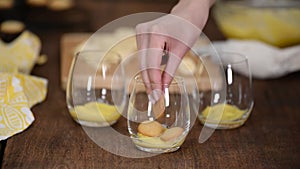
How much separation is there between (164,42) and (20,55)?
60 cm

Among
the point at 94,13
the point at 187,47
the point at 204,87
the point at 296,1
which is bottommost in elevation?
the point at 94,13

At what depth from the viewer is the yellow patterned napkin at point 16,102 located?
98 cm

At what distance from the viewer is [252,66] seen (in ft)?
4.44

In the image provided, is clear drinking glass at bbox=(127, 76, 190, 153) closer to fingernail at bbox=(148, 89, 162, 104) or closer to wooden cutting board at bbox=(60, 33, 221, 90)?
fingernail at bbox=(148, 89, 162, 104)

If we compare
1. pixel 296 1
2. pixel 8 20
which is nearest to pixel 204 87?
pixel 296 1

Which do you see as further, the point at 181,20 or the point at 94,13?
the point at 94,13

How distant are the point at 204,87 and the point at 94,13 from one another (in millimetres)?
1058

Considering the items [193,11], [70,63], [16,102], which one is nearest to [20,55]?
[70,63]

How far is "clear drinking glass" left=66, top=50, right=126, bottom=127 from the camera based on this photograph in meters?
1.03

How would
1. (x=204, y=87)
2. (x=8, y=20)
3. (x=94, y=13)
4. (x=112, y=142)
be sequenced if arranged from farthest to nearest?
(x=94, y=13) → (x=8, y=20) → (x=204, y=87) → (x=112, y=142)

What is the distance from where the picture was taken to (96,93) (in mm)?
1063

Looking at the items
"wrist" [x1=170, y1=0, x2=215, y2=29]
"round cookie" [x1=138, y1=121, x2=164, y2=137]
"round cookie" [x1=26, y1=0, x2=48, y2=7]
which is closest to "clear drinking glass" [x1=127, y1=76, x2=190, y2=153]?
"round cookie" [x1=138, y1=121, x2=164, y2=137]

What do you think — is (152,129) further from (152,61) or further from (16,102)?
(16,102)

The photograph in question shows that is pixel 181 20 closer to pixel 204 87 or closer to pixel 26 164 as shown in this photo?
pixel 204 87
